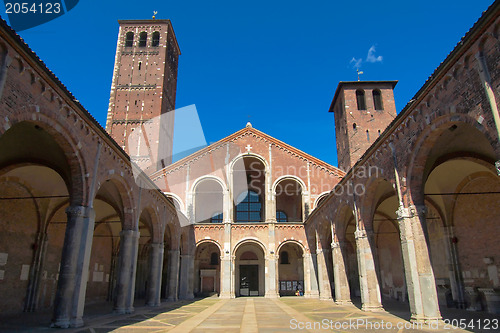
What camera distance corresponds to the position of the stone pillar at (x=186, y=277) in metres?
24.3

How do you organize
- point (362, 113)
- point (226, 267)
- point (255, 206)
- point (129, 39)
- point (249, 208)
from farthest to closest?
point (129, 39) → point (362, 113) → point (255, 206) → point (249, 208) → point (226, 267)

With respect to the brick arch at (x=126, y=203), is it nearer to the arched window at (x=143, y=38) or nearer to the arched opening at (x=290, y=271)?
the arched opening at (x=290, y=271)

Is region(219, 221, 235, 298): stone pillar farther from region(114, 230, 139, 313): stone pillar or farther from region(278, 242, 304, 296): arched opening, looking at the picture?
region(114, 230, 139, 313): stone pillar

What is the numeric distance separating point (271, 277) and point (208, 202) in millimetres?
9248

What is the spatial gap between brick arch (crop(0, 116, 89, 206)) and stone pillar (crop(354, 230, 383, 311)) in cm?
1107

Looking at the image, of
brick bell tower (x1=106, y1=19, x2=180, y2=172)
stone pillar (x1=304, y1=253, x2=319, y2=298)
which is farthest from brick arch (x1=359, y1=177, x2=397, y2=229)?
brick bell tower (x1=106, y1=19, x2=180, y2=172)

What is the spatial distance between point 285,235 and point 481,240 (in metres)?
14.5

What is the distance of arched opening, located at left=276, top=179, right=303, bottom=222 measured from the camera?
3031cm

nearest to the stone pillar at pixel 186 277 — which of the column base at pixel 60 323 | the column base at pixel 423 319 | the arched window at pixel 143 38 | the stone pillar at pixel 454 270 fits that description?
the column base at pixel 60 323

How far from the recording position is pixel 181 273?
24734mm

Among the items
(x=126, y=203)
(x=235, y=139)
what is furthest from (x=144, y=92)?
(x=126, y=203)

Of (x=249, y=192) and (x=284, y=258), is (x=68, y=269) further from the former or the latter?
(x=249, y=192)

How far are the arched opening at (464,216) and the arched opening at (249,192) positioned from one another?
16.3m

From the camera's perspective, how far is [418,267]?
10438 millimetres
